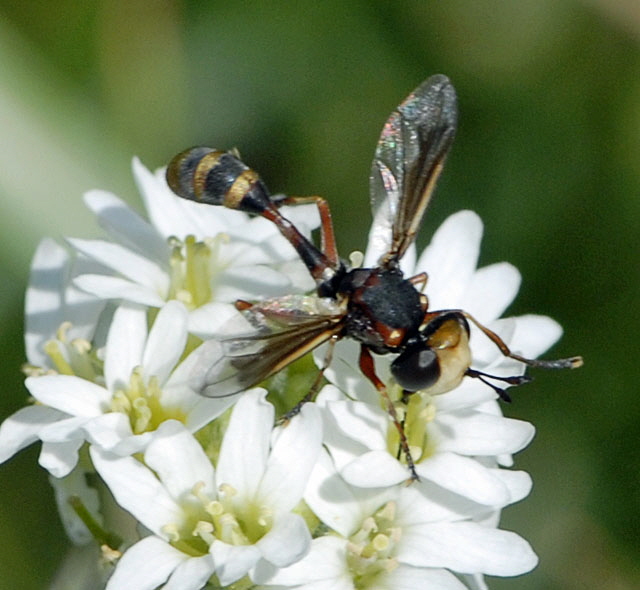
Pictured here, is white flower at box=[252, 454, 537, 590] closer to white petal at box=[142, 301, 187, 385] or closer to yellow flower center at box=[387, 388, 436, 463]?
yellow flower center at box=[387, 388, 436, 463]

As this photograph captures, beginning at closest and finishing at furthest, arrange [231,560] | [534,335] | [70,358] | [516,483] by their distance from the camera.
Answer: [231,560] → [516,483] → [70,358] → [534,335]

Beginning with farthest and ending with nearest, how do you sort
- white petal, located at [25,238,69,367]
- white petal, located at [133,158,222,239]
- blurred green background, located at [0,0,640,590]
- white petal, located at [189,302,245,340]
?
blurred green background, located at [0,0,640,590] < white petal, located at [133,158,222,239] < white petal, located at [25,238,69,367] < white petal, located at [189,302,245,340]

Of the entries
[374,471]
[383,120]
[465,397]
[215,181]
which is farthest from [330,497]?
[383,120]

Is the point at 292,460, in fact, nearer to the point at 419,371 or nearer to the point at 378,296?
the point at 419,371

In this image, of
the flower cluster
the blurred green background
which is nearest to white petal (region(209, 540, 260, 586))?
the flower cluster

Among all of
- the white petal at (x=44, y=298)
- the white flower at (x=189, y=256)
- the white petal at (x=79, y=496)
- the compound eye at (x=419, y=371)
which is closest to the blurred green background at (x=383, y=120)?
the white petal at (x=44, y=298)
